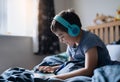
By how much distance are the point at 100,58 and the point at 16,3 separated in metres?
1.71

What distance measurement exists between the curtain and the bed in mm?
560

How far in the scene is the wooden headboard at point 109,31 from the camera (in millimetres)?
2160

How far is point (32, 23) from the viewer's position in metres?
2.71

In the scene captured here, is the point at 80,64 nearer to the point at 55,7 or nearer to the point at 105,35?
the point at 105,35

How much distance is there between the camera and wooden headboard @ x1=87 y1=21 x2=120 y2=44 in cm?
216

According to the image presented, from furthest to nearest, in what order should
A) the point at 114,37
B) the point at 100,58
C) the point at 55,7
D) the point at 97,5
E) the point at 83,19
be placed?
the point at 55,7 → the point at 83,19 → the point at 97,5 → the point at 114,37 → the point at 100,58

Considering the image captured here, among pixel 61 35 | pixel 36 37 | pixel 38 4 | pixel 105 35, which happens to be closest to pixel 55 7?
pixel 38 4

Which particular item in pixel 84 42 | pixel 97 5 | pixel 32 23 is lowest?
pixel 84 42

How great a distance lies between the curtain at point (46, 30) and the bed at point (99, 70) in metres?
0.56

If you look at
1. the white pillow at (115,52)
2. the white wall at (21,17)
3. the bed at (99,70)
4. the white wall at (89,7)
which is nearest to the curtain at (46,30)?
the white wall at (21,17)

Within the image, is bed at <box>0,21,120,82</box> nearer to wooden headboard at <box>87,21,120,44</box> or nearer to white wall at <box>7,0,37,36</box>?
wooden headboard at <box>87,21,120,44</box>

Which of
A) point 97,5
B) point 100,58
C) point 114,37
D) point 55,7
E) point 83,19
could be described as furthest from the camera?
point 55,7

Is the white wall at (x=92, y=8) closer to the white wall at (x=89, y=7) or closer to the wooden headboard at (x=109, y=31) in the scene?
the white wall at (x=89, y=7)

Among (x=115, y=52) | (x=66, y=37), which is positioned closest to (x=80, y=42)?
(x=66, y=37)
